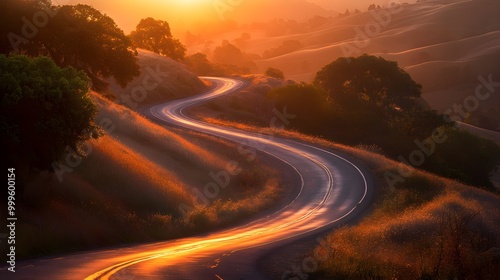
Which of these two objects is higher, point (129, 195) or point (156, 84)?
point (156, 84)

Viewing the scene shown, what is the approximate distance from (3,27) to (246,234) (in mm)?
21664

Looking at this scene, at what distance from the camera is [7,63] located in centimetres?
2333

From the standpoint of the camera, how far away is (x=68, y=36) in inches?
1740

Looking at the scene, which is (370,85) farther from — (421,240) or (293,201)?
(421,240)

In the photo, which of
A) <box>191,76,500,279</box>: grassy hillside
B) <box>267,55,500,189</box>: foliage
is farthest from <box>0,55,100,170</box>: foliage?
<box>267,55,500,189</box>: foliage

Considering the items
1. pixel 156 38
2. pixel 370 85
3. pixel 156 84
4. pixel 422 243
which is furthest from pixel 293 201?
pixel 156 38

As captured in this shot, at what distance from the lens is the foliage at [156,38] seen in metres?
123

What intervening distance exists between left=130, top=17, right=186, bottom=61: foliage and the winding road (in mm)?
57653

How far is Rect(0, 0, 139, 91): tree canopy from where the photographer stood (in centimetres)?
4106

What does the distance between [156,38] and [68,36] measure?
8064cm

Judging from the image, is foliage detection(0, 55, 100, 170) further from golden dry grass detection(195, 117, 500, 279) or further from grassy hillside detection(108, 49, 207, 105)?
grassy hillside detection(108, 49, 207, 105)

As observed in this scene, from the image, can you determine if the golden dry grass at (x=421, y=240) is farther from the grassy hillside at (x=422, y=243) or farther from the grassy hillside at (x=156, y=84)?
the grassy hillside at (x=156, y=84)

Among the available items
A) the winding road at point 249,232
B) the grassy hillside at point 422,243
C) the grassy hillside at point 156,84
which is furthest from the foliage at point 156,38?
the grassy hillside at point 422,243

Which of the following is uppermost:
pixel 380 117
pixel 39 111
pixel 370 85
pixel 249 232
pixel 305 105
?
pixel 370 85
